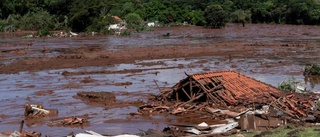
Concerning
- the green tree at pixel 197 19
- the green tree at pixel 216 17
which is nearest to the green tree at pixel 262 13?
the green tree at pixel 197 19

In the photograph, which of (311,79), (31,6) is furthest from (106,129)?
(31,6)

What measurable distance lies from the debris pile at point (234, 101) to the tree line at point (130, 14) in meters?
45.3

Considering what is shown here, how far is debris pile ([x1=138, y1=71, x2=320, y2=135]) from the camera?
12.0 meters

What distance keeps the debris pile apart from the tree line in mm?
45303

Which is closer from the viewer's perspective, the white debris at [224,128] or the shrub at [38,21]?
the white debris at [224,128]

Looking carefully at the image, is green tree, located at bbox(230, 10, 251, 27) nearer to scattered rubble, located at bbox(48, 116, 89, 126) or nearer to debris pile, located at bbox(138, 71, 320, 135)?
debris pile, located at bbox(138, 71, 320, 135)

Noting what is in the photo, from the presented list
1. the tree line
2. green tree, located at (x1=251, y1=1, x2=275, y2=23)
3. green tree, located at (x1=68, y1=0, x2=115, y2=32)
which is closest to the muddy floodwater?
green tree, located at (x1=68, y1=0, x2=115, y2=32)

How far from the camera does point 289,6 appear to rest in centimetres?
8719

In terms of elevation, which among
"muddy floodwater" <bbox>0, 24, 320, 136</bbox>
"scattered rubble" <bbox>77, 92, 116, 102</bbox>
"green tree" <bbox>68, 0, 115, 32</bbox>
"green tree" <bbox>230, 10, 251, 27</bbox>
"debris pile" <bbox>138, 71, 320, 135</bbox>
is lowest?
"muddy floodwater" <bbox>0, 24, 320, 136</bbox>

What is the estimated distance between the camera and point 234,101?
13469 mm

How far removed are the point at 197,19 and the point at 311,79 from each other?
6030 centimetres

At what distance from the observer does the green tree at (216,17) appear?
225ft

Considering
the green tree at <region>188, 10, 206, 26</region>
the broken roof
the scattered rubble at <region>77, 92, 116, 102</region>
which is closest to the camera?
the broken roof

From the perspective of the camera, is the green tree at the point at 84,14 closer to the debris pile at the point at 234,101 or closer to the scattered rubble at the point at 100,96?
the scattered rubble at the point at 100,96
